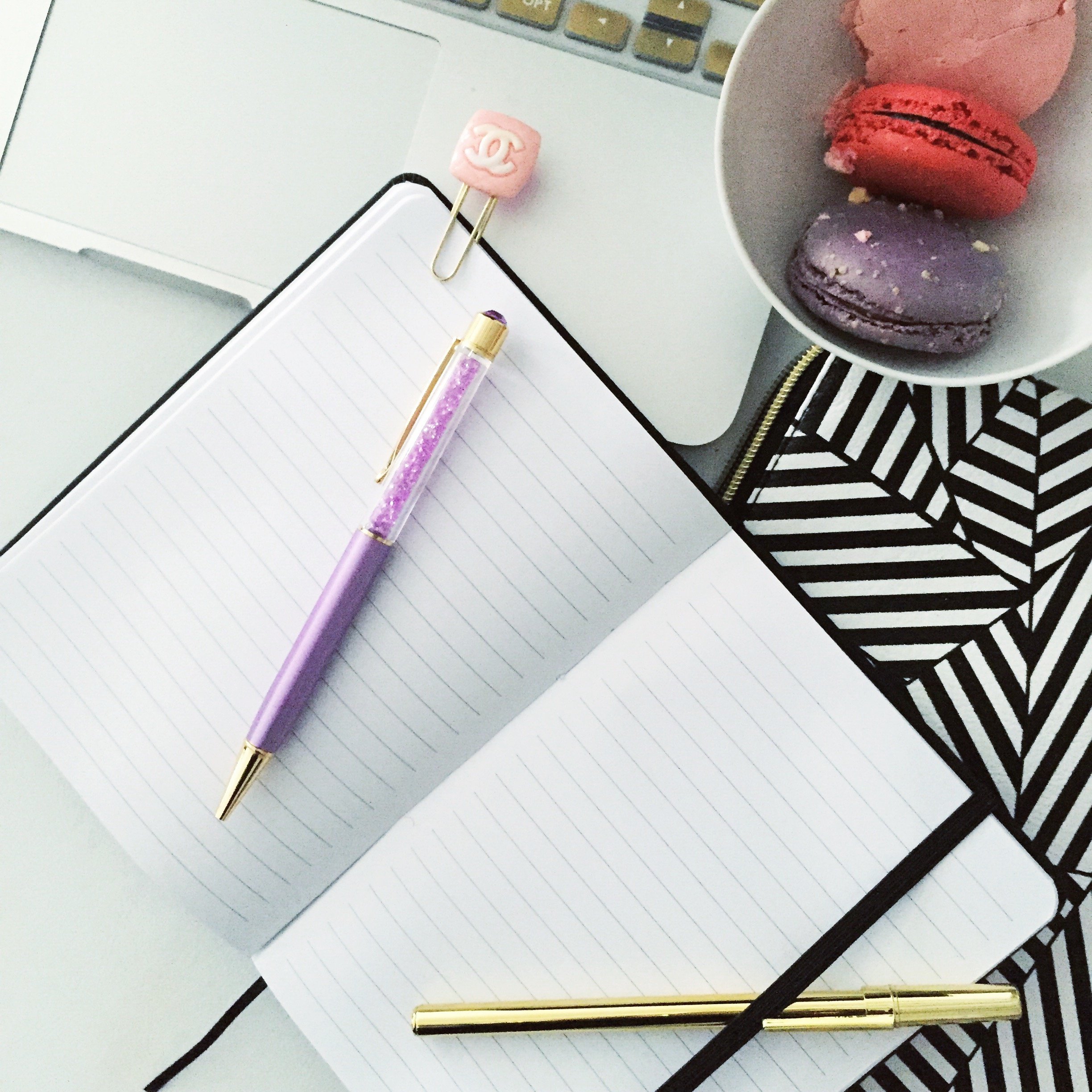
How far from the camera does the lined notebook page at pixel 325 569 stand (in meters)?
0.42

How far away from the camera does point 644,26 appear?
1.47 ft

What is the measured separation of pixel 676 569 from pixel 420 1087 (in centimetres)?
29

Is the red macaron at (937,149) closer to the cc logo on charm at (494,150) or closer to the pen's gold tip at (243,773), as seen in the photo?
the cc logo on charm at (494,150)

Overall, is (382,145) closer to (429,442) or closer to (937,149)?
(429,442)

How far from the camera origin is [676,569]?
0.42m

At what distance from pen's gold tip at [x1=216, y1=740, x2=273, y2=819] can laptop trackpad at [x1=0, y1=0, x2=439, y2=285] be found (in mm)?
246

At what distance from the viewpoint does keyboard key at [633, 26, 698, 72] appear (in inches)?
17.6

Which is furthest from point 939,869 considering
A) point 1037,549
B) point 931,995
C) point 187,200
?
point 187,200

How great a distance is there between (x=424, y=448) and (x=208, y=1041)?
35 cm

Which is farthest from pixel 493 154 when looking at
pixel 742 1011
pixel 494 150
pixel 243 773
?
pixel 742 1011

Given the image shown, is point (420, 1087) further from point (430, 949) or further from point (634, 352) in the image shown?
point (634, 352)

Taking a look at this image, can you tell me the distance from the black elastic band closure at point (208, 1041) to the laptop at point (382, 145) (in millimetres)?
380

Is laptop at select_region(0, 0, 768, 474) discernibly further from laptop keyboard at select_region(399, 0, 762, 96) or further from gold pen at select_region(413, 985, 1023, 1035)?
gold pen at select_region(413, 985, 1023, 1035)

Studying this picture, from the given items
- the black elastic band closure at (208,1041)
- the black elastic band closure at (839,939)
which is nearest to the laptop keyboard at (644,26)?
the black elastic band closure at (839,939)
